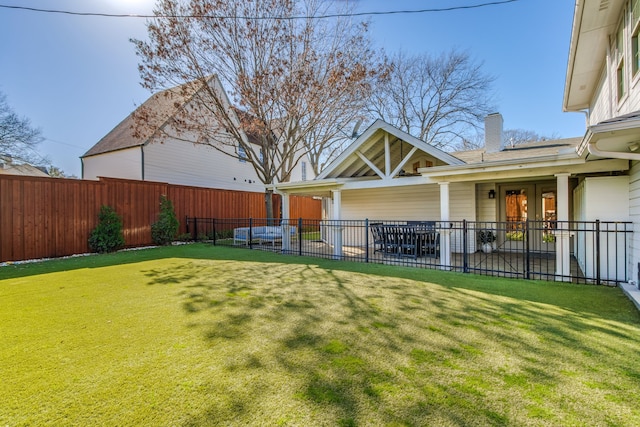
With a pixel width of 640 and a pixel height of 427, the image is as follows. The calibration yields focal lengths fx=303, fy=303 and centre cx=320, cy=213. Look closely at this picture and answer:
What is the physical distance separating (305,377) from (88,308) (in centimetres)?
368

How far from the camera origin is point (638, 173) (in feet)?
16.1

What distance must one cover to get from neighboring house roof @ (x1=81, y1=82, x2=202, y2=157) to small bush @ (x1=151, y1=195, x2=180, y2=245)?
11.3 ft

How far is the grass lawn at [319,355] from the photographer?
2102 millimetres

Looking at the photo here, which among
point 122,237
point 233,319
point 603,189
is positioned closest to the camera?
point 233,319

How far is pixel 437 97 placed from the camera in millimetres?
21922

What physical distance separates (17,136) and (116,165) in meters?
12.6

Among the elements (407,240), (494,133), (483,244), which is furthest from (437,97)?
(407,240)

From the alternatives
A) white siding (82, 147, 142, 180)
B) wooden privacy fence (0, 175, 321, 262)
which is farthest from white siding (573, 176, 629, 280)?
white siding (82, 147, 142, 180)

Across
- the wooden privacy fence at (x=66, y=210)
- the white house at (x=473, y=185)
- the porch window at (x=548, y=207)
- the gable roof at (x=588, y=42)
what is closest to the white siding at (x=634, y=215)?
the white house at (x=473, y=185)

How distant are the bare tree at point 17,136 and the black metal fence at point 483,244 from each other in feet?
61.4

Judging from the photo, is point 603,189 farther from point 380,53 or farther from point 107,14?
point 107,14

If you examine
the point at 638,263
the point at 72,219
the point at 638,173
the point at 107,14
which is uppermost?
the point at 107,14

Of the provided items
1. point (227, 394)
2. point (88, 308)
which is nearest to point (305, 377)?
point (227, 394)

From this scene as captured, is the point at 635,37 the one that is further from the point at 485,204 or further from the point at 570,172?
the point at 485,204
